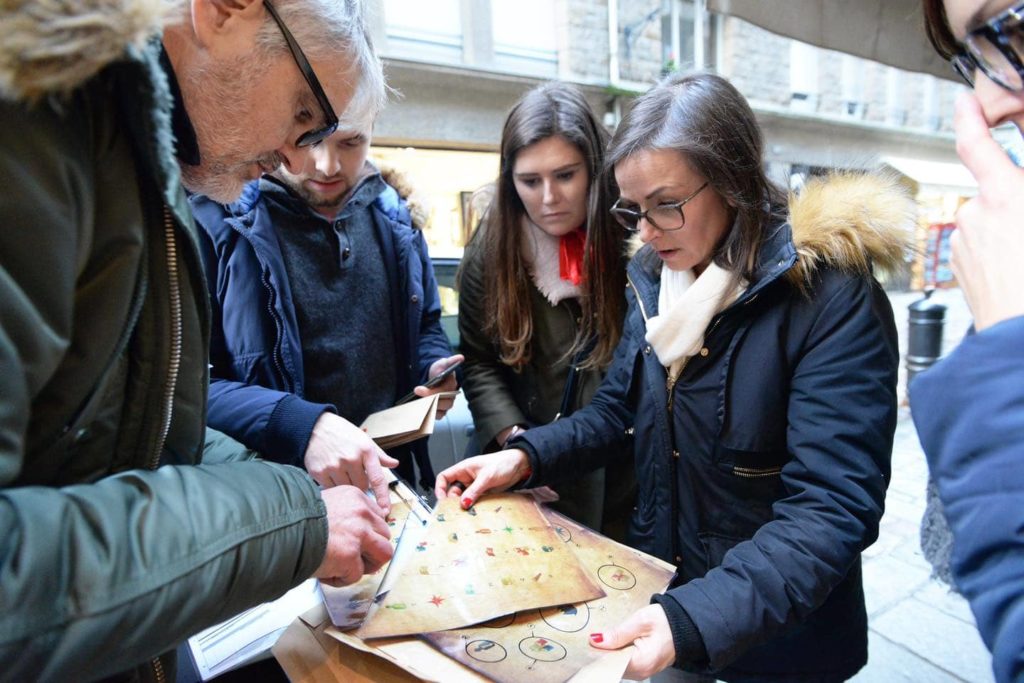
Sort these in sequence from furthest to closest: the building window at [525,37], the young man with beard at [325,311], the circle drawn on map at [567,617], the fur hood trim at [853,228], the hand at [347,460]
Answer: the building window at [525,37]
the young man with beard at [325,311]
the hand at [347,460]
the fur hood trim at [853,228]
the circle drawn on map at [567,617]

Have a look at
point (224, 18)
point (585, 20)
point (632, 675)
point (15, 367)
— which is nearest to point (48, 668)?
point (15, 367)

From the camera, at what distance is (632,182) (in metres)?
1.52

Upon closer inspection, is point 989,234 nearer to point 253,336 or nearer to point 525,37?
point 253,336

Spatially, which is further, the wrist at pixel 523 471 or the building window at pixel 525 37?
the building window at pixel 525 37

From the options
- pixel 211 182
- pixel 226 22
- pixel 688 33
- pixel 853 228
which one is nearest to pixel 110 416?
pixel 211 182

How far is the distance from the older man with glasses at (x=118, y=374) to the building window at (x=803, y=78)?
11.3m

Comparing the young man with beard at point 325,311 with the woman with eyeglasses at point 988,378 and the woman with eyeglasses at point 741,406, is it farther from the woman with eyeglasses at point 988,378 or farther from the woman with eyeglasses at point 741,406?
the woman with eyeglasses at point 988,378

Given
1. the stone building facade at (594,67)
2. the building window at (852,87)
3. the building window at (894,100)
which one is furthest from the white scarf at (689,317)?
the building window at (894,100)

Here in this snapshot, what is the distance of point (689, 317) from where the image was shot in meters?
1.39

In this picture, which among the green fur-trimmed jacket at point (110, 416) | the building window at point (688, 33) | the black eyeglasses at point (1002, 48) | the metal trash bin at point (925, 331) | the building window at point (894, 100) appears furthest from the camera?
the building window at point (894, 100)

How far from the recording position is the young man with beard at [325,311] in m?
1.48

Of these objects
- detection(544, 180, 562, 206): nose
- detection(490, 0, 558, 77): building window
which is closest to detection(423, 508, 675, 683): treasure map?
detection(544, 180, 562, 206): nose

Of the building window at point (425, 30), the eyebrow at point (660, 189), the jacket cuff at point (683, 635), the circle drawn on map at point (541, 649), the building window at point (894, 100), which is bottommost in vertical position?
the jacket cuff at point (683, 635)

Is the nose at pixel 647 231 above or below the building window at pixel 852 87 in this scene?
below
